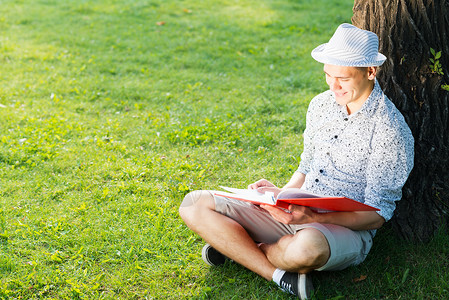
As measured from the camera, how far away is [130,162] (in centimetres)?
522

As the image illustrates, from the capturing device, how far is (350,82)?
10.4ft

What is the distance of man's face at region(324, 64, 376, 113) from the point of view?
3.13 m

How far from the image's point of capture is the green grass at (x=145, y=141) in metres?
3.56

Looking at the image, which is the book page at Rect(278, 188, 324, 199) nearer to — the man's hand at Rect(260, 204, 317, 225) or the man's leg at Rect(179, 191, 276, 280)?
the man's hand at Rect(260, 204, 317, 225)

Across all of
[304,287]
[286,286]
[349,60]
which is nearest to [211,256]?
[286,286]

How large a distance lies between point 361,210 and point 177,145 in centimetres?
286

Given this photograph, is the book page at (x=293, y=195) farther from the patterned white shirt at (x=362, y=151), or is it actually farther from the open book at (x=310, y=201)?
the patterned white shirt at (x=362, y=151)

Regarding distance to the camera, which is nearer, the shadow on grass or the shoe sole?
the shoe sole

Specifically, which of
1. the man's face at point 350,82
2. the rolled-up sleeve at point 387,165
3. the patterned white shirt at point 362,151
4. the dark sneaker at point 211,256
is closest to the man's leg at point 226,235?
the dark sneaker at point 211,256

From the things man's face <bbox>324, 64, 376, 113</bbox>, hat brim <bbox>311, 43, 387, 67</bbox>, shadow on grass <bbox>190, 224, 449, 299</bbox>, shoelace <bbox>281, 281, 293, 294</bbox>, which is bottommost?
shadow on grass <bbox>190, 224, 449, 299</bbox>

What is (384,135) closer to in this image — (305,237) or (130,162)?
(305,237)

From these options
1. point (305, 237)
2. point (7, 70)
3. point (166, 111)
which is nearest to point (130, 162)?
point (166, 111)

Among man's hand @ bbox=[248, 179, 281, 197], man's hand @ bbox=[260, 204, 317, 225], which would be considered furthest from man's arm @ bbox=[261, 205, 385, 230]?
man's hand @ bbox=[248, 179, 281, 197]

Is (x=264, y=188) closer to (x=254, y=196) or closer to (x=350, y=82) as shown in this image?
(x=254, y=196)
